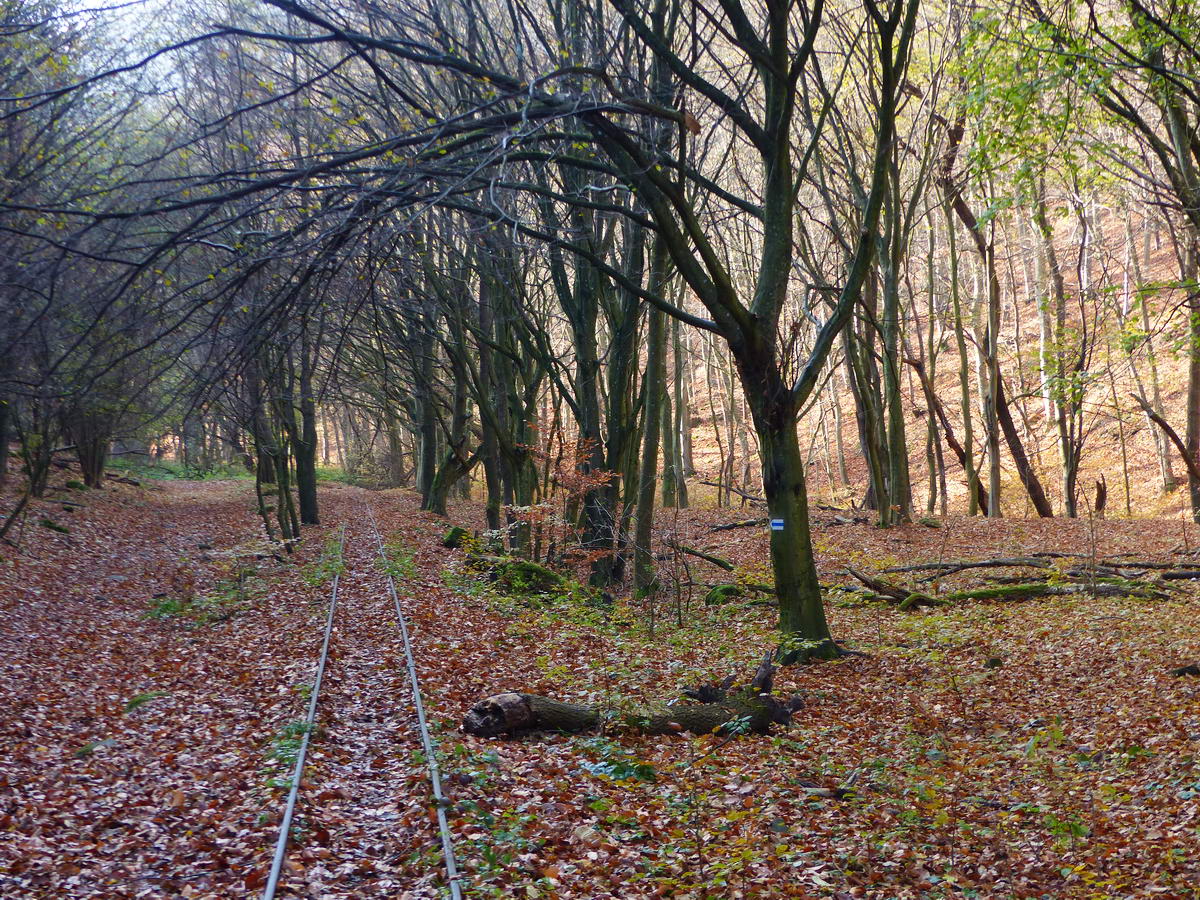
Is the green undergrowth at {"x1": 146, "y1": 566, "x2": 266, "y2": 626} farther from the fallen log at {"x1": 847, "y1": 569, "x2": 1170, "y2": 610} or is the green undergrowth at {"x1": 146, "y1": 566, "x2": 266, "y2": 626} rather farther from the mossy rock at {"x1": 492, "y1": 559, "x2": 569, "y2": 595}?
the fallen log at {"x1": 847, "y1": 569, "x2": 1170, "y2": 610}

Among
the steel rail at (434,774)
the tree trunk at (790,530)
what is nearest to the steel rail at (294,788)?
the steel rail at (434,774)

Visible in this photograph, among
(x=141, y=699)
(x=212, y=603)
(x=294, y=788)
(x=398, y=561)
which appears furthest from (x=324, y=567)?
(x=294, y=788)

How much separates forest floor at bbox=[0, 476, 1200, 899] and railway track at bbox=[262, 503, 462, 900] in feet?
0.13

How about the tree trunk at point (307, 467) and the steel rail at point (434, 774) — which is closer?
the steel rail at point (434, 774)

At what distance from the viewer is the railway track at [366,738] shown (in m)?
5.43

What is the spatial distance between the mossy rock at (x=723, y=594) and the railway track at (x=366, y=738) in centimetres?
505

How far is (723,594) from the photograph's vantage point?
51.4 feet

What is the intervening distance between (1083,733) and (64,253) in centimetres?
858

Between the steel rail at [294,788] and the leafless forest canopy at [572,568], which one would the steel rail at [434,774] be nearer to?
the leafless forest canopy at [572,568]

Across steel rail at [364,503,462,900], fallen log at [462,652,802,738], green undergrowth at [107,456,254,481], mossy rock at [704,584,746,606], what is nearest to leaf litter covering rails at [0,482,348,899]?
steel rail at [364,503,462,900]

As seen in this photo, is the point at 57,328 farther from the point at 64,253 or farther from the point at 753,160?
the point at 753,160

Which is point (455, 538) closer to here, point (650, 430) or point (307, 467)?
point (650, 430)

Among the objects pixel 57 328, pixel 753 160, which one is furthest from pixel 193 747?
pixel 753 160

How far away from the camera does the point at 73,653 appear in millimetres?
11875
